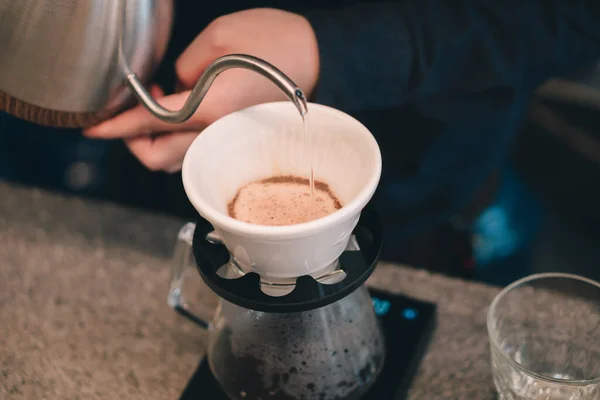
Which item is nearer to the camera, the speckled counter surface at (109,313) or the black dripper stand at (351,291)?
the black dripper stand at (351,291)

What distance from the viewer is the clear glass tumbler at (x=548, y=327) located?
57 cm

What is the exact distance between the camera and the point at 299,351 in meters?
0.52

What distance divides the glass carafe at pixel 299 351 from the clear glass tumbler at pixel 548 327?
11 cm

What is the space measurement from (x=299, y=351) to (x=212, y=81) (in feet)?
0.72

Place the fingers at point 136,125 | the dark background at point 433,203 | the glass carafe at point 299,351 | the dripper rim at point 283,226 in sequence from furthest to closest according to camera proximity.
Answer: the dark background at point 433,203 → the fingers at point 136,125 → the glass carafe at point 299,351 → the dripper rim at point 283,226

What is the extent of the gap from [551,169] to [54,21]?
129cm

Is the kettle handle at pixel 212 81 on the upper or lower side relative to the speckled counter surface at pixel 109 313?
upper

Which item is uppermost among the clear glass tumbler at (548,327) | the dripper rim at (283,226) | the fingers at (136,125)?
the dripper rim at (283,226)

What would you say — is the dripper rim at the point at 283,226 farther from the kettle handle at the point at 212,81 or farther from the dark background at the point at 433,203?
the dark background at the point at 433,203

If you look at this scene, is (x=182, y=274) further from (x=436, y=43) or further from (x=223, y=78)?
(x=436, y=43)

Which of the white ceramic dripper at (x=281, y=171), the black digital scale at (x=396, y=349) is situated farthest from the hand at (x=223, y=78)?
the black digital scale at (x=396, y=349)

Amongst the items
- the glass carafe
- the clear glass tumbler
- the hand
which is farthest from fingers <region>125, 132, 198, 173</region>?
the clear glass tumbler

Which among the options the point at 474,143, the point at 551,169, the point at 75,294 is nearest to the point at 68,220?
the point at 75,294

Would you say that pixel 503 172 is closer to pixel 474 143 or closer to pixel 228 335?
pixel 474 143
